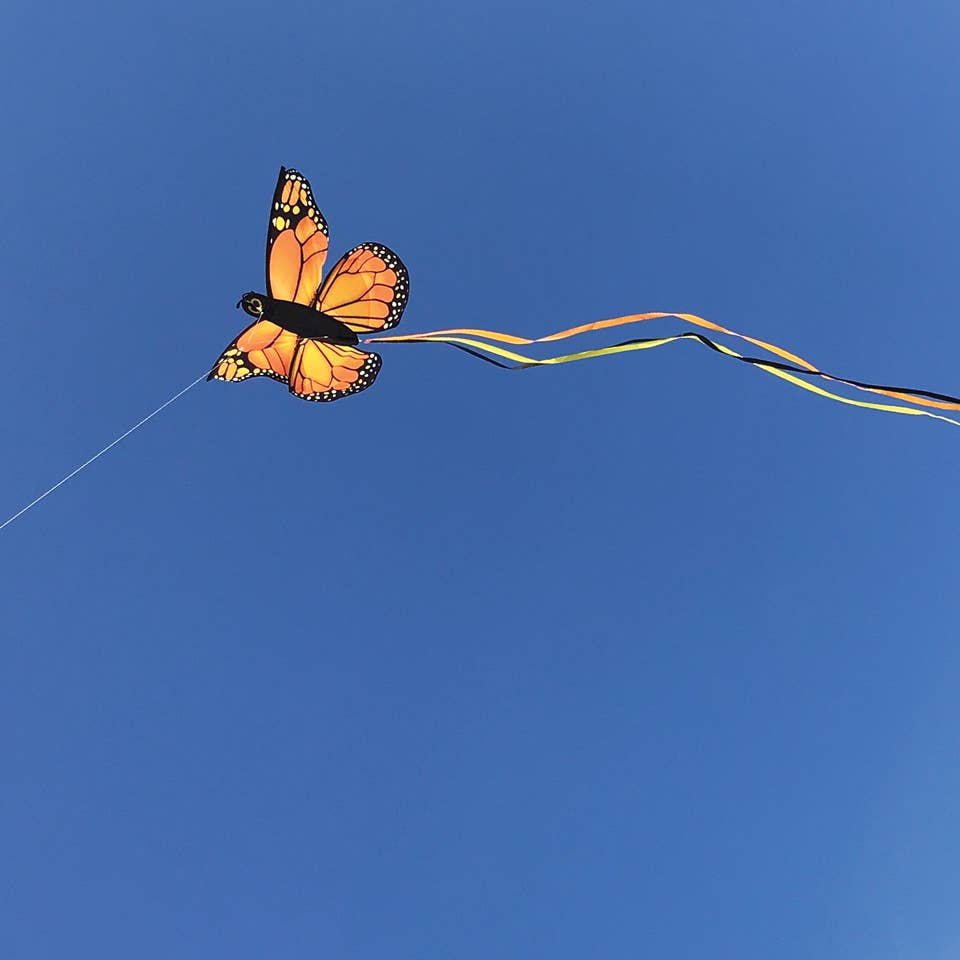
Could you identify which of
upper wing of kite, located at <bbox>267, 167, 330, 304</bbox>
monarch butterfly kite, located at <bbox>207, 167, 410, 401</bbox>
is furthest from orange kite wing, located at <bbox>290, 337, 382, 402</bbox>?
upper wing of kite, located at <bbox>267, 167, 330, 304</bbox>

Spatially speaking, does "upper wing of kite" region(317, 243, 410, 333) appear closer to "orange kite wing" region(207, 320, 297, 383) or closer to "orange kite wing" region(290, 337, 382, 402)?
"orange kite wing" region(290, 337, 382, 402)

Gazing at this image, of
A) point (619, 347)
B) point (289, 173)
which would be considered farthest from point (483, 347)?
point (289, 173)

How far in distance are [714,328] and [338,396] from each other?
1174mm

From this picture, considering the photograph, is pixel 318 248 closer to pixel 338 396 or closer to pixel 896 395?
pixel 338 396

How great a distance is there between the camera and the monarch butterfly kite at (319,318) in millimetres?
2291

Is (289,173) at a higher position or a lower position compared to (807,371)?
lower

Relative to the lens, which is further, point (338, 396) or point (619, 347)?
point (338, 396)

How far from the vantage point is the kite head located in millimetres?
2281

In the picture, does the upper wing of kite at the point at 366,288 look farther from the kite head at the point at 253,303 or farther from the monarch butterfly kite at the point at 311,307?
the kite head at the point at 253,303

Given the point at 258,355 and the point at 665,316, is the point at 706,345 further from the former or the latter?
the point at 258,355

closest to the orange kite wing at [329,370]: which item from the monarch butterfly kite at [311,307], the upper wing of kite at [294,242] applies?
the monarch butterfly kite at [311,307]

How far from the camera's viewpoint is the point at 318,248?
2.47 m

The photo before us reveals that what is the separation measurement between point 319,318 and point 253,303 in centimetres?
24

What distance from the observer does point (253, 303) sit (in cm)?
229
